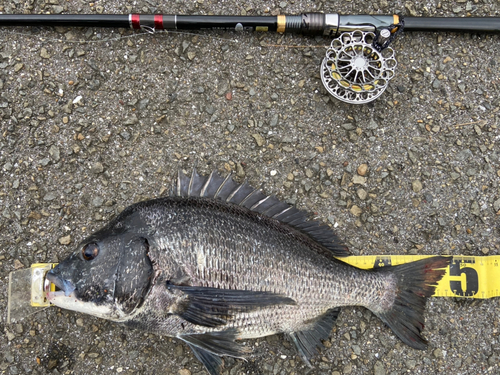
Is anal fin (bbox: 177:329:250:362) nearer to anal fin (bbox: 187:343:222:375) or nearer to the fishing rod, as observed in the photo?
anal fin (bbox: 187:343:222:375)

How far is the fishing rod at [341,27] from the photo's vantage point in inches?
108

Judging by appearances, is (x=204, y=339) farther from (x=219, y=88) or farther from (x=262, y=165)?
(x=219, y=88)

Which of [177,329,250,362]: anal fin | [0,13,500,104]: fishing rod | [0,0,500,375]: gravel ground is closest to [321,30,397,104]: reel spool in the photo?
[0,13,500,104]: fishing rod

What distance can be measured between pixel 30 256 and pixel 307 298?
7.06 feet

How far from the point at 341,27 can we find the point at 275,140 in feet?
3.31

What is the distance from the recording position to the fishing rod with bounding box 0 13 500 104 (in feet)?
9.04

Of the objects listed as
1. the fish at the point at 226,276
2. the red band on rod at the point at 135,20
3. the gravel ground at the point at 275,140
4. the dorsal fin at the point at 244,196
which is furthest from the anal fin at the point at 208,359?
the red band on rod at the point at 135,20

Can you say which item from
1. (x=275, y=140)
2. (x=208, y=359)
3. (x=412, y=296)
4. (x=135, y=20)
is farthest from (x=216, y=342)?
(x=135, y=20)

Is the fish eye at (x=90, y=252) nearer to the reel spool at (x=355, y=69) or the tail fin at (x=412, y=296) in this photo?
the tail fin at (x=412, y=296)

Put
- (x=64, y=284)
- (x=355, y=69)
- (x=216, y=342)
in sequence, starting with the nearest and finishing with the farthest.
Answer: (x=64, y=284) < (x=216, y=342) < (x=355, y=69)

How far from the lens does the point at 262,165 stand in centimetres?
290

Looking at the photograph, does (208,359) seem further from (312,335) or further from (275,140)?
(275,140)

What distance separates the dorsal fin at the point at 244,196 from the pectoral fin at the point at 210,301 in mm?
557

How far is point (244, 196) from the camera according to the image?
8.37 feet
